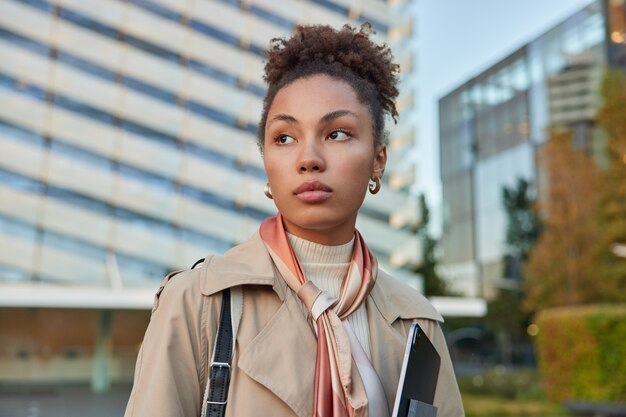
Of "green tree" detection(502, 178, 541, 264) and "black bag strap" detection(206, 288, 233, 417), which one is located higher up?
"green tree" detection(502, 178, 541, 264)

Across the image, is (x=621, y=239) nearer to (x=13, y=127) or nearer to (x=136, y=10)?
(x=136, y=10)

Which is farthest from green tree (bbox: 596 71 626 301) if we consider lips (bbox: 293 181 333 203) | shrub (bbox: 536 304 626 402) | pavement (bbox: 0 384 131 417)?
lips (bbox: 293 181 333 203)

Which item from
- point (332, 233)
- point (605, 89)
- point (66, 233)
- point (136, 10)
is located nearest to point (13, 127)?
point (66, 233)

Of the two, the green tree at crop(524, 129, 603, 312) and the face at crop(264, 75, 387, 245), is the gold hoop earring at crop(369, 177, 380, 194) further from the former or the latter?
the green tree at crop(524, 129, 603, 312)

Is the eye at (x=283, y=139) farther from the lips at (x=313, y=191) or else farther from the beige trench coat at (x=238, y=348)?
the beige trench coat at (x=238, y=348)

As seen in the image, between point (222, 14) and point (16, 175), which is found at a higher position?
point (222, 14)

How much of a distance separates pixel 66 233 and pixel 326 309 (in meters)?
23.0

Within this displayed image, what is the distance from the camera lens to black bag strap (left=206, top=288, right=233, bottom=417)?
5.11ft

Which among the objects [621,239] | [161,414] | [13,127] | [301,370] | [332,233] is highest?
[13,127]

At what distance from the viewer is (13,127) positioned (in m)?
23.3

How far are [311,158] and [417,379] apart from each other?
575 mm

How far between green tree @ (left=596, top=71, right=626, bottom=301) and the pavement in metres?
15.0

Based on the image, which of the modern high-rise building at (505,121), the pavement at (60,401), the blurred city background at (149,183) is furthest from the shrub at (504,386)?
the modern high-rise building at (505,121)

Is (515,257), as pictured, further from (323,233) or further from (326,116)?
(326,116)
